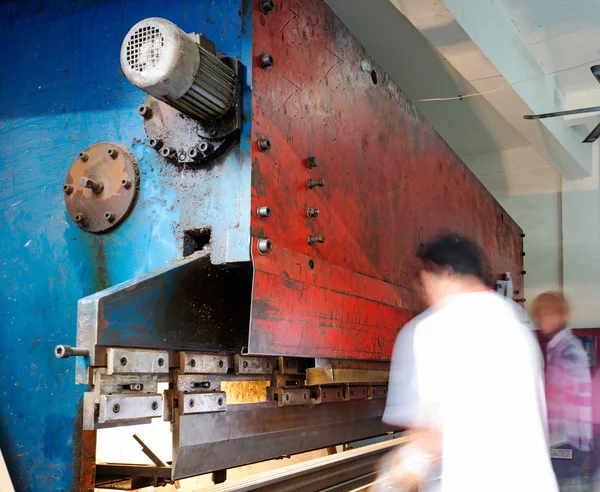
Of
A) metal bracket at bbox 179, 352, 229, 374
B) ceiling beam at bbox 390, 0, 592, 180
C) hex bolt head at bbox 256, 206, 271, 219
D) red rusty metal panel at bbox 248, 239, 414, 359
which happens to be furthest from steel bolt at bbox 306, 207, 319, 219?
ceiling beam at bbox 390, 0, 592, 180

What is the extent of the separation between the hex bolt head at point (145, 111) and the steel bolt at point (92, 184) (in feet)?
0.75

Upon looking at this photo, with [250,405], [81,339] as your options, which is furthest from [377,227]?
[81,339]

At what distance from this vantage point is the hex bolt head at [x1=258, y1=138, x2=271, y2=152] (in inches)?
62.7

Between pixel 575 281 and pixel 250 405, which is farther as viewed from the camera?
pixel 575 281

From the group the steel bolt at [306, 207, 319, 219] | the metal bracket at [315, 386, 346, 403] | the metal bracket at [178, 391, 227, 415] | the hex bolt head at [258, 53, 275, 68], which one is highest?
the hex bolt head at [258, 53, 275, 68]

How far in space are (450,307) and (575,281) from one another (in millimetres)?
5011

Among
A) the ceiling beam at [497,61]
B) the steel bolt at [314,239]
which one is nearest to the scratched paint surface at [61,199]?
the steel bolt at [314,239]

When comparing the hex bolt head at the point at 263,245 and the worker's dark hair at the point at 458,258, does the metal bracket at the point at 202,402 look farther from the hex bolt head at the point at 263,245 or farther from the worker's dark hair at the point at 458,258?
the worker's dark hair at the point at 458,258

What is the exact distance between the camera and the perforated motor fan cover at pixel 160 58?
136 centimetres

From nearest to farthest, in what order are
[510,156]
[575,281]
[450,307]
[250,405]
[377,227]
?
[250,405] < [450,307] < [377,227] < [575,281] < [510,156]

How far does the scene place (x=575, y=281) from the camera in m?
6.48

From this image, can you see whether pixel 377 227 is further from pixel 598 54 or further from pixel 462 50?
pixel 598 54

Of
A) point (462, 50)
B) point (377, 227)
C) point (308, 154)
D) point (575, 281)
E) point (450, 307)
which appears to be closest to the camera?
point (308, 154)

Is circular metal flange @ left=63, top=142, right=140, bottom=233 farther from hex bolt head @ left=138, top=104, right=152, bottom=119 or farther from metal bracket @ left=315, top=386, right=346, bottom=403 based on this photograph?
metal bracket @ left=315, top=386, right=346, bottom=403
